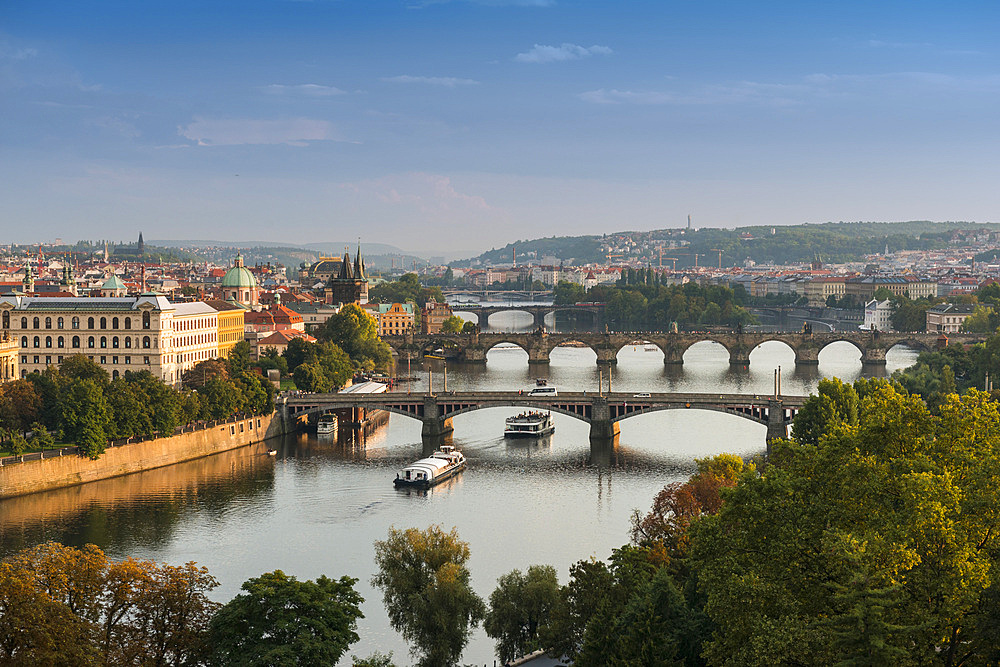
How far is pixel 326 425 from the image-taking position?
2009 inches

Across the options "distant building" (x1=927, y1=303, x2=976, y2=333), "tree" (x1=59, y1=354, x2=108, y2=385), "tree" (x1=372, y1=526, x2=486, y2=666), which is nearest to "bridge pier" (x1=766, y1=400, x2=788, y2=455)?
"tree" (x1=59, y1=354, x2=108, y2=385)

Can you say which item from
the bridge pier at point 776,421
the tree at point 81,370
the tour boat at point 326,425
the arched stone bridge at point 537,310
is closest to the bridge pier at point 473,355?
the arched stone bridge at point 537,310

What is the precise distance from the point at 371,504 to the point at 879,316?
84.6 m

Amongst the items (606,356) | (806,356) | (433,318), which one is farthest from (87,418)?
(433,318)

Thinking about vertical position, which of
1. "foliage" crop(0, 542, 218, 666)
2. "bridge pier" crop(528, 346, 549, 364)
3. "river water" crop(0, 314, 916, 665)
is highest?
"foliage" crop(0, 542, 218, 666)

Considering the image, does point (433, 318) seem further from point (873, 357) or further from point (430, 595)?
point (430, 595)

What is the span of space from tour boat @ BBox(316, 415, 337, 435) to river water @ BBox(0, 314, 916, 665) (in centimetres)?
63

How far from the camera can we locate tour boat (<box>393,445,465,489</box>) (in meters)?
39.9

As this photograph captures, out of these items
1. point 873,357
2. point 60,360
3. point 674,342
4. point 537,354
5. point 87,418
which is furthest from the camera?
point 537,354

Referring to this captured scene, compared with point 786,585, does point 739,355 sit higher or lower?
lower

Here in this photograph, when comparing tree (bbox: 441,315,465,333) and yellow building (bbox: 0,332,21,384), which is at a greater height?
yellow building (bbox: 0,332,21,384)

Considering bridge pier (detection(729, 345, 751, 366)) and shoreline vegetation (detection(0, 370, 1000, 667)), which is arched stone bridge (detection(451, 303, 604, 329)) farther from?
shoreline vegetation (detection(0, 370, 1000, 667))

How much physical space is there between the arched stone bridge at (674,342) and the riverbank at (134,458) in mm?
34560

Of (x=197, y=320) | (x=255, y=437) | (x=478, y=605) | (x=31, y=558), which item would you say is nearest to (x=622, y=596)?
(x=478, y=605)
